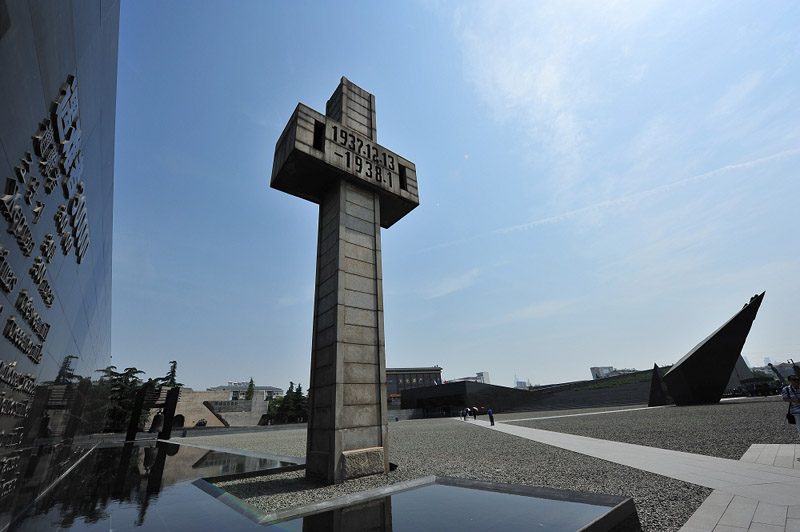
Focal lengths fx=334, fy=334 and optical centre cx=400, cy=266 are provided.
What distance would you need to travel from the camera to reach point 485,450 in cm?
1358

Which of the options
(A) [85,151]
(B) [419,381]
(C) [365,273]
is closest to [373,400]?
(C) [365,273]

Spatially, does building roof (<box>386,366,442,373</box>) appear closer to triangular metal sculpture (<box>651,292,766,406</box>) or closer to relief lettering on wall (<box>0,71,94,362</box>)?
triangular metal sculpture (<box>651,292,766,406</box>)

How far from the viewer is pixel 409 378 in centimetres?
12031

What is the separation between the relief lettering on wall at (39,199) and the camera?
3.76 metres

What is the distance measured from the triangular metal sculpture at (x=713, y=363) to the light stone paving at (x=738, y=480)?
77.3ft

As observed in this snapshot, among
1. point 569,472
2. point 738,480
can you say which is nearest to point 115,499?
point 569,472

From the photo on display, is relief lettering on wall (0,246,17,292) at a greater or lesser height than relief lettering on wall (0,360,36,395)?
greater

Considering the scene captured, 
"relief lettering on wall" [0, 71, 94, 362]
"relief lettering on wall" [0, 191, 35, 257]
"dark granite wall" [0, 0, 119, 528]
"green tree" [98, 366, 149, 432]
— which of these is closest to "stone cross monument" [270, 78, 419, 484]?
"dark granite wall" [0, 0, 119, 528]

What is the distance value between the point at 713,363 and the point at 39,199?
4156 centimetres

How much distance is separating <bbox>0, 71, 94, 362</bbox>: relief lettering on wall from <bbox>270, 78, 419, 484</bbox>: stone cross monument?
5.48m

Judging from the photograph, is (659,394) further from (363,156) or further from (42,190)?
(42,190)

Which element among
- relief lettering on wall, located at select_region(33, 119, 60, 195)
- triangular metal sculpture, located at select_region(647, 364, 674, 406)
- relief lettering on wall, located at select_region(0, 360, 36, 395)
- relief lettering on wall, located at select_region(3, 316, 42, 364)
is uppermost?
relief lettering on wall, located at select_region(33, 119, 60, 195)

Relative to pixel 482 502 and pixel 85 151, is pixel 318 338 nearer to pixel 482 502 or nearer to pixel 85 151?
pixel 482 502

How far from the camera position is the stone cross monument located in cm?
891
